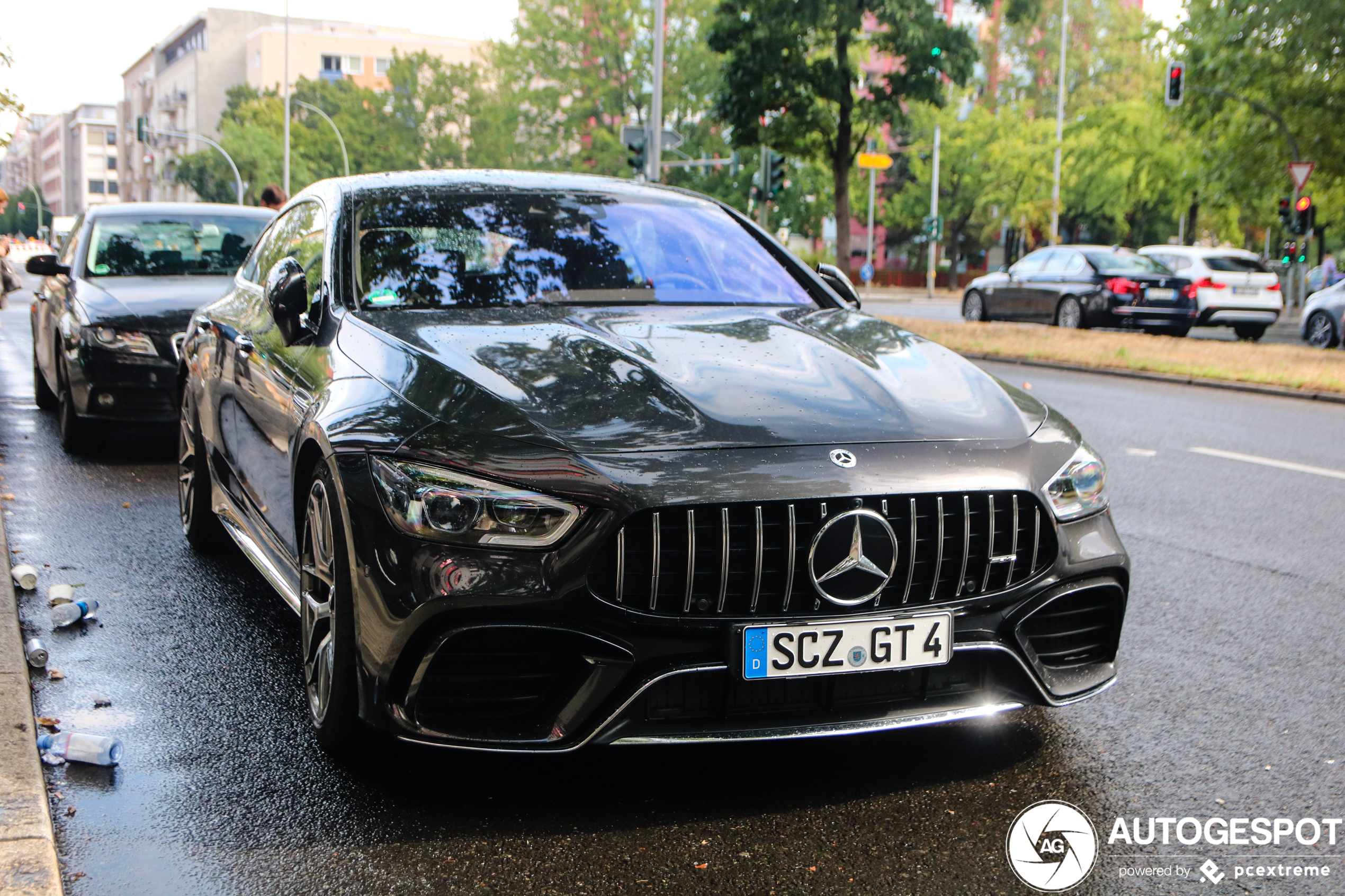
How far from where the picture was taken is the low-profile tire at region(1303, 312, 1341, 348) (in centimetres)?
2009

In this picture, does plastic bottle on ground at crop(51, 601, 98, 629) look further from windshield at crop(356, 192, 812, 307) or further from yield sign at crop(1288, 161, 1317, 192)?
yield sign at crop(1288, 161, 1317, 192)

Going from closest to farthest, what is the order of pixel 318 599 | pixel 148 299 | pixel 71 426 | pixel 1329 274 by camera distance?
pixel 318 599 → pixel 71 426 → pixel 148 299 → pixel 1329 274

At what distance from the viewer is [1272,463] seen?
29.5 ft

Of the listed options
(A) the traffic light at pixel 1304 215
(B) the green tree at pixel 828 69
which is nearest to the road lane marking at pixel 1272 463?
(B) the green tree at pixel 828 69

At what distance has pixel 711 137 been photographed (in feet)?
193

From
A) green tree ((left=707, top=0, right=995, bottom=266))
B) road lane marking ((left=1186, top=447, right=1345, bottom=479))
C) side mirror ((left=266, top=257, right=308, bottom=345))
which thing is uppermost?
green tree ((left=707, top=0, right=995, bottom=266))

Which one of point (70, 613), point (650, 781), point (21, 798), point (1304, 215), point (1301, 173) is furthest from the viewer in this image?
point (1304, 215)

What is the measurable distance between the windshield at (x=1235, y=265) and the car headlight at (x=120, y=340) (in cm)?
2034

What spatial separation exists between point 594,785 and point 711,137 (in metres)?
57.4

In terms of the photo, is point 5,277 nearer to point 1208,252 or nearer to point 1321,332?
point 1321,332

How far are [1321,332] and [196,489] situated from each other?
19.0m

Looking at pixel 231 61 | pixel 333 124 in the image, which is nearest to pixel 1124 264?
pixel 333 124
